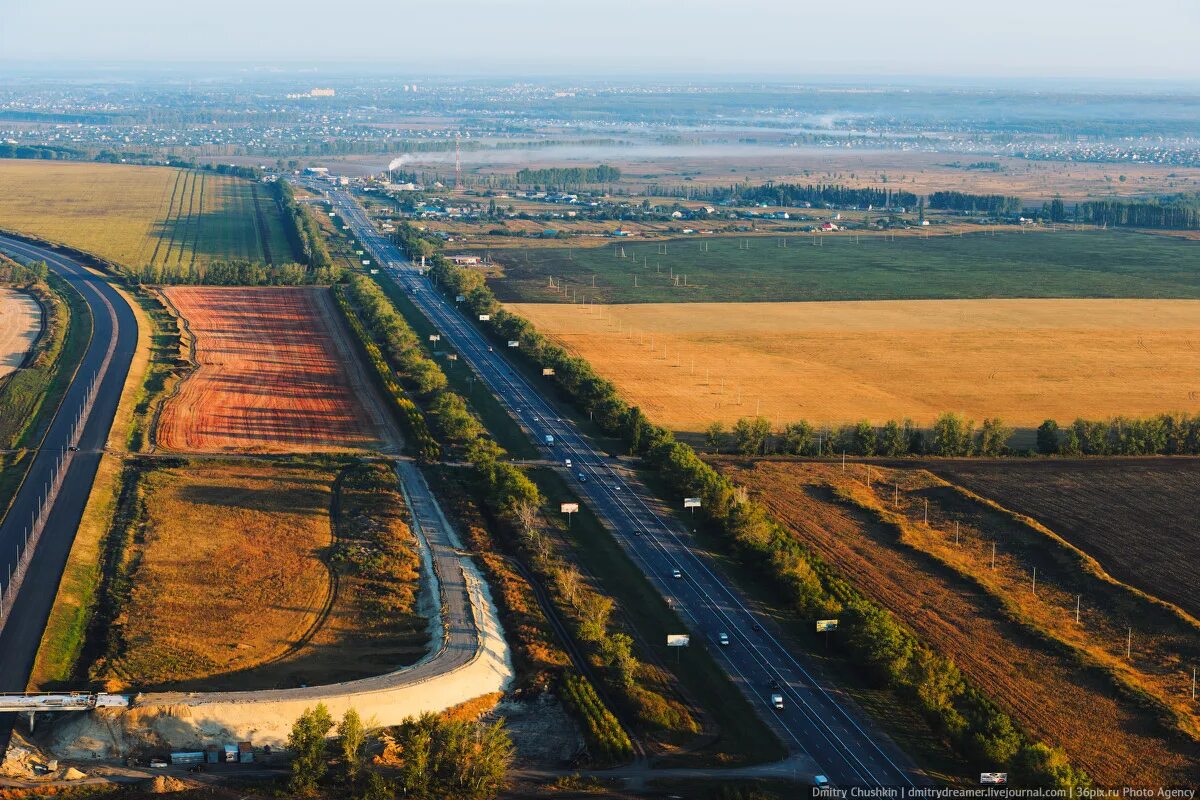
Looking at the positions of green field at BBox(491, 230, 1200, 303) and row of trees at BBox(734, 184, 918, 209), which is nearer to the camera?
green field at BBox(491, 230, 1200, 303)

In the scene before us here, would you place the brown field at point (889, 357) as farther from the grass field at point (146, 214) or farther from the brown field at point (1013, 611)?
the grass field at point (146, 214)

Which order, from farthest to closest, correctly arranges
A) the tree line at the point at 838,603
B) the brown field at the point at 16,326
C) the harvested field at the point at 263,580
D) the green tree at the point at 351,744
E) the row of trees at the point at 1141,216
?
the row of trees at the point at 1141,216
the brown field at the point at 16,326
the harvested field at the point at 263,580
the tree line at the point at 838,603
the green tree at the point at 351,744

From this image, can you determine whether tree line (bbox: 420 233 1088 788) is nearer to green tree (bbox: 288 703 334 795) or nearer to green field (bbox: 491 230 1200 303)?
green tree (bbox: 288 703 334 795)

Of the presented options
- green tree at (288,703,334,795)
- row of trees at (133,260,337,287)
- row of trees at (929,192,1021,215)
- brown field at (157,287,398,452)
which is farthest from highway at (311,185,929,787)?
row of trees at (929,192,1021,215)

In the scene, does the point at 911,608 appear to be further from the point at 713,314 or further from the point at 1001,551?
the point at 713,314

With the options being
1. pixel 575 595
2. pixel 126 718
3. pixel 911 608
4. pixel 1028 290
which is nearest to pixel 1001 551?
pixel 911 608

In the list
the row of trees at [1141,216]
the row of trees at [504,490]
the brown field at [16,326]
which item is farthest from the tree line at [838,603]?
the row of trees at [1141,216]
